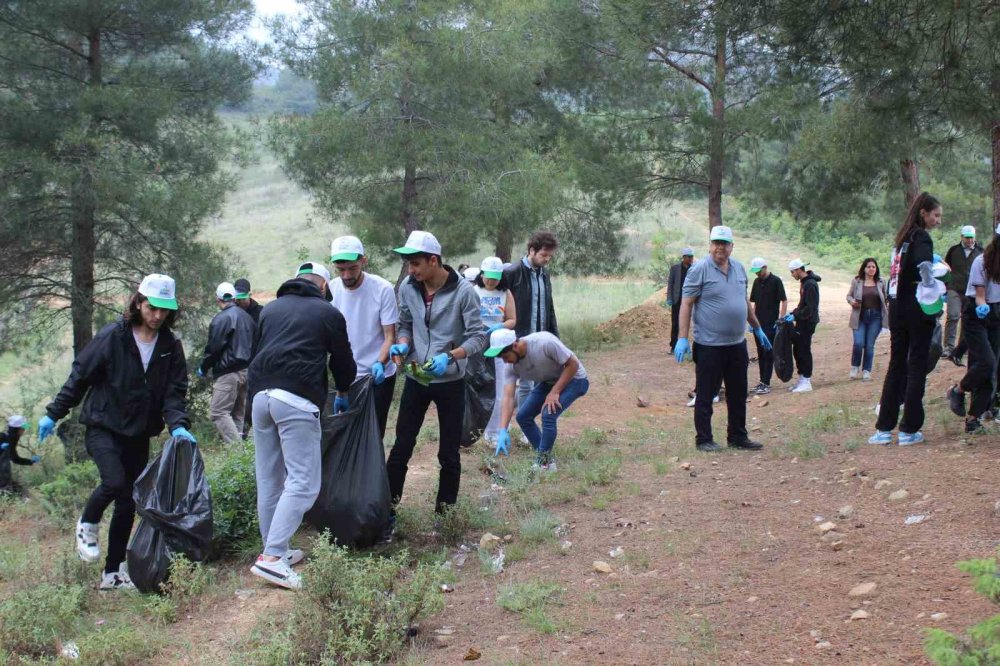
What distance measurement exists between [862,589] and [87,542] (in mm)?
4098

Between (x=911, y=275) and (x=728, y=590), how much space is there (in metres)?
3.00

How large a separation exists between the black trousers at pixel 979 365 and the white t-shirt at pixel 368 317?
4129mm

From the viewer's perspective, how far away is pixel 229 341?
9023 millimetres

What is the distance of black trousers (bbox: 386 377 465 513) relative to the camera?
5.48 meters

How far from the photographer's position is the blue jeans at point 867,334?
428 inches

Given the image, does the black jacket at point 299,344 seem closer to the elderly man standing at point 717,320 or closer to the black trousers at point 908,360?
the elderly man standing at point 717,320

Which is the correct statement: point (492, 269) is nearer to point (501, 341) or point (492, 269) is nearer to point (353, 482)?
point (501, 341)

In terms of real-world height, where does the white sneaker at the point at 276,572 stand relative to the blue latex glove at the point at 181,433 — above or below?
below

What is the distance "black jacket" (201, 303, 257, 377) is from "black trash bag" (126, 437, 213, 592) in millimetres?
3999

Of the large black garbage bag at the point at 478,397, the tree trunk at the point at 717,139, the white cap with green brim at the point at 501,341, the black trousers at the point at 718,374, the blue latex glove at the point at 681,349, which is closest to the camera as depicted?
the white cap with green brim at the point at 501,341

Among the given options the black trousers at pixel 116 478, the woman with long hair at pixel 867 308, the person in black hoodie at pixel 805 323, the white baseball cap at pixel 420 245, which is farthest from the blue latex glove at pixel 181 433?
the woman with long hair at pixel 867 308

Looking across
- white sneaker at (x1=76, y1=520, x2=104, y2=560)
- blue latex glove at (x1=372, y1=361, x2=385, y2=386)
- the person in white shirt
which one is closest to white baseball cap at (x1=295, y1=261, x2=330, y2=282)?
the person in white shirt

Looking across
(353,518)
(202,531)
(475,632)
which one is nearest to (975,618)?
(475,632)

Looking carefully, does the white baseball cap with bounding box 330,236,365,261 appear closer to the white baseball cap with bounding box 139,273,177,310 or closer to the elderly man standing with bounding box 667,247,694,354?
the white baseball cap with bounding box 139,273,177,310
